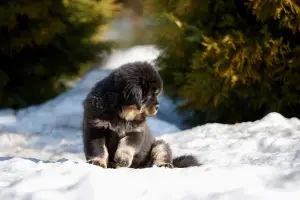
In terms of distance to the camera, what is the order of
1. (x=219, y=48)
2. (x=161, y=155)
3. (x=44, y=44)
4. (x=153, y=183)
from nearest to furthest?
(x=153, y=183) < (x=161, y=155) < (x=219, y=48) < (x=44, y=44)

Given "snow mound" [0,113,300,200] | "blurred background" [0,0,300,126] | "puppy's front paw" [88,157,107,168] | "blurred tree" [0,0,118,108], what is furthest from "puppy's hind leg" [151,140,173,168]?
"blurred tree" [0,0,118,108]

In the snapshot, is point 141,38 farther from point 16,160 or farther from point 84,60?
point 16,160

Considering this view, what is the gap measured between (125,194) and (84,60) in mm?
8041

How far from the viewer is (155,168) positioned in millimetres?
3887

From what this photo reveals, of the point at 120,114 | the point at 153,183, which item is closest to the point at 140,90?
the point at 120,114

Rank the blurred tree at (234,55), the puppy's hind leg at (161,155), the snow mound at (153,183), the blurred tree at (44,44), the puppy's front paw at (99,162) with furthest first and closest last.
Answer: the blurred tree at (44,44), the blurred tree at (234,55), the puppy's hind leg at (161,155), the puppy's front paw at (99,162), the snow mound at (153,183)

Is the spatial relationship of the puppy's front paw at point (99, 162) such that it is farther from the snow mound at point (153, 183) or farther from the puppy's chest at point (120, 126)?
the snow mound at point (153, 183)

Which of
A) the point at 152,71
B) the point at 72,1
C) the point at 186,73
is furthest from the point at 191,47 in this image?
the point at 72,1

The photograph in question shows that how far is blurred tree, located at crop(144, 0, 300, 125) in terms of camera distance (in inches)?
289

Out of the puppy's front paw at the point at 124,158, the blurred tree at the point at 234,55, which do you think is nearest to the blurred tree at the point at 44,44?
the blurred tree at the point at 234,55

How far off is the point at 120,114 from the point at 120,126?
0.11 metres

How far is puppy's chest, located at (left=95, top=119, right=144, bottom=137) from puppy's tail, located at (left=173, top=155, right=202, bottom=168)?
72cm

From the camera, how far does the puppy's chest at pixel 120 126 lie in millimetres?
4770

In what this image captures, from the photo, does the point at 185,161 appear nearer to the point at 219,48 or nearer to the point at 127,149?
the point at 127,149
